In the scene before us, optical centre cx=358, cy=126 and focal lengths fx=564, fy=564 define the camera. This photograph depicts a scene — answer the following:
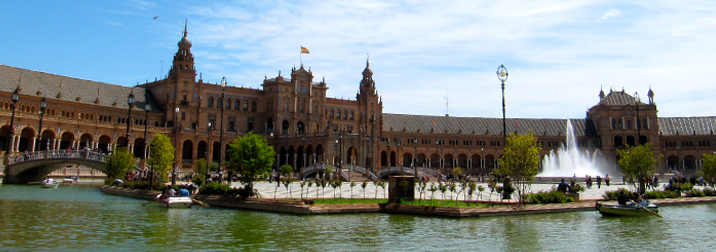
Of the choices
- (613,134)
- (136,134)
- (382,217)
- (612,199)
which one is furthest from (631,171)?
(613,134)

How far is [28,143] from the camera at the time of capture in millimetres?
71375

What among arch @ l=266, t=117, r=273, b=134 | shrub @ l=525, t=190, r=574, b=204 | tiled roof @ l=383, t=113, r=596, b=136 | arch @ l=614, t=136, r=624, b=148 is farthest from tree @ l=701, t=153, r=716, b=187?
tiled roof @ l=383, t=113, r=596, b=136

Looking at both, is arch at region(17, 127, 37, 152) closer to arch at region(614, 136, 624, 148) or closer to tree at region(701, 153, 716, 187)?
tree at region(701, 153, 716, 187)

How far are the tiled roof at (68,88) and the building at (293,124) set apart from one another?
172 mm

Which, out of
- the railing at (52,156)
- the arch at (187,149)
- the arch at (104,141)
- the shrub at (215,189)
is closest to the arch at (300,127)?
the arch at (187,149)

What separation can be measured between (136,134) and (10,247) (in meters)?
68.5

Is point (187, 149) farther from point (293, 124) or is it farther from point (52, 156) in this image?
point (52, 156)

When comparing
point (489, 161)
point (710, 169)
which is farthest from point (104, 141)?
point (489, 161)

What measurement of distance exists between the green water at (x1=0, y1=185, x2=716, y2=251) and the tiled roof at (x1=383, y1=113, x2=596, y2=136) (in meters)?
86.5

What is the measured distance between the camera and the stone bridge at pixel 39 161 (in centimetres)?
5116

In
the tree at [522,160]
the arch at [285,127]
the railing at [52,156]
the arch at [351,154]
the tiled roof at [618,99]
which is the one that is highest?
the tiled roof at [618,99]

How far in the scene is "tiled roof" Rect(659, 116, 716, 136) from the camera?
4417 inches

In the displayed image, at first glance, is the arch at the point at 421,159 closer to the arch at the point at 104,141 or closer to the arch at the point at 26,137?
the arch at the point at 104,141

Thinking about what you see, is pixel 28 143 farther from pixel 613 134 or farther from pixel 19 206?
pixel 613 134
